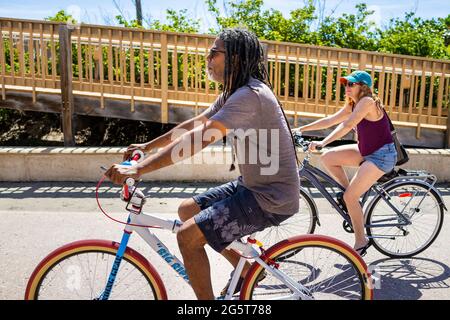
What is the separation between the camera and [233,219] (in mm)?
2963

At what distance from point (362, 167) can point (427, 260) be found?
3.72ft

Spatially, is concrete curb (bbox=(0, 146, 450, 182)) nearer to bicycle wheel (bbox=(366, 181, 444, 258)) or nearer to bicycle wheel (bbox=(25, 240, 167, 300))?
bicycle wheel (bbox=(366, 181, 444, 258))

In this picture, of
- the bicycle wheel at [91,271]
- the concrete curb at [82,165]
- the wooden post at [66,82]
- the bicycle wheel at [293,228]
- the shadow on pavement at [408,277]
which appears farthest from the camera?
the wooden post at [66,82]

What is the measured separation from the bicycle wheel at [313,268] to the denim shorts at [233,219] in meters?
0.17

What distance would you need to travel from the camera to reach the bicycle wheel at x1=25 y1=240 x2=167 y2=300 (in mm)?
2912

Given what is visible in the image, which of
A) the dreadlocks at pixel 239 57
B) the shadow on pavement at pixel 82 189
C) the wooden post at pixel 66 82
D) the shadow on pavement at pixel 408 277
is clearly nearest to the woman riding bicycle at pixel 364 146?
the shadow on pavement at pixel 408 277

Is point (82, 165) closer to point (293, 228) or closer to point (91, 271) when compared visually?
point (293, 228)

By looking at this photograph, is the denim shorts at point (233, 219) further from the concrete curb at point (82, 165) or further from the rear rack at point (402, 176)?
the concrete curb at point (82, 165)

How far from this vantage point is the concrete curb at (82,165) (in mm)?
7180

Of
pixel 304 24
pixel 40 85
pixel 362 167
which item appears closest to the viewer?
pixel 362 167

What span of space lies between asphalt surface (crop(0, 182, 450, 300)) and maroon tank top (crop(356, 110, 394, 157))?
3.26 ft
